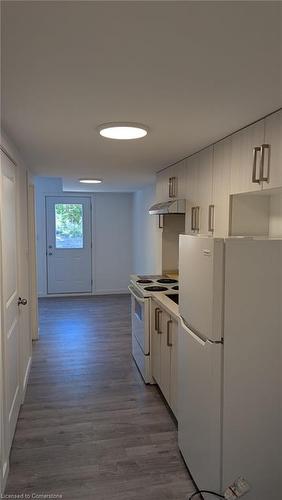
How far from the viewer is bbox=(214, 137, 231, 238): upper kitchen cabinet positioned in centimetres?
242

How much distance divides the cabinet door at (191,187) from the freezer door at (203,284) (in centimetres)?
104

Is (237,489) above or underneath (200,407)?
underneath

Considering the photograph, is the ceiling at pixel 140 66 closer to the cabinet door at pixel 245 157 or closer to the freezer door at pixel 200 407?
the cabinet door at pixel 245 157

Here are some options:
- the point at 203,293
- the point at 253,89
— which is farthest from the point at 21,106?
the point at 203,293

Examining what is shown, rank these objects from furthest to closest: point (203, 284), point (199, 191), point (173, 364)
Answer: point (199, 191), point (173, 364), point (203, 284)

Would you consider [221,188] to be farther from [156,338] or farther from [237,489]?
[237,489]

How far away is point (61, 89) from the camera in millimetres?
1543

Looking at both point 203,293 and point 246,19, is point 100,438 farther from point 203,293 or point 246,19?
point 246,19

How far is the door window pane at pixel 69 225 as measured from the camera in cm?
734

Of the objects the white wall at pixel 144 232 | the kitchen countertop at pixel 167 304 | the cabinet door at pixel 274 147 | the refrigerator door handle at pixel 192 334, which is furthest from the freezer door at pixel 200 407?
the white wall at pixel 144 232

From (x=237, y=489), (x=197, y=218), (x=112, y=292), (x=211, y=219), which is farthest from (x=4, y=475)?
(x=112, y=292)

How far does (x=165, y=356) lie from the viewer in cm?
288

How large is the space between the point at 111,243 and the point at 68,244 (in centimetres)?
96

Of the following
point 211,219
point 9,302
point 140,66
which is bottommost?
point 9,302
